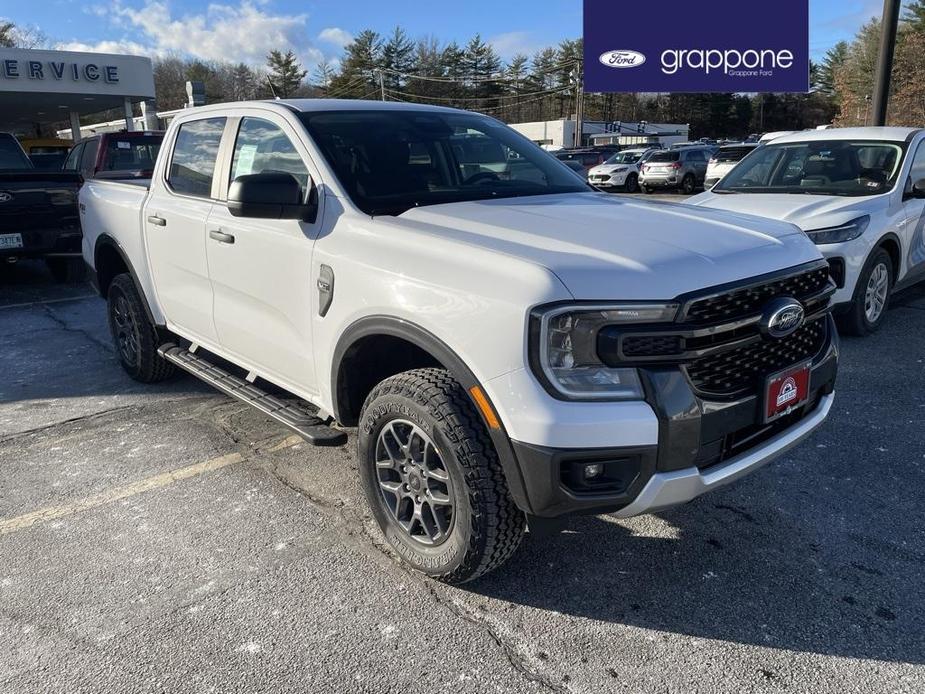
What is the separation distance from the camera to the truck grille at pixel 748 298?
2.42 m

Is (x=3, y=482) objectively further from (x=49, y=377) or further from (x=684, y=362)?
(x=684, y=362)

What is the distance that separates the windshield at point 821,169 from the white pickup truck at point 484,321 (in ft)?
12.6

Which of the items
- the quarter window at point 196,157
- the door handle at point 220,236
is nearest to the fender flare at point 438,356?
the door handle at point 220,236

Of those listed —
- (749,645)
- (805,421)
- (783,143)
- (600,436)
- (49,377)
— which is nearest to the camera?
(600,436)

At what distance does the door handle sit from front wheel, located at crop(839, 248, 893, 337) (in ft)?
16.2

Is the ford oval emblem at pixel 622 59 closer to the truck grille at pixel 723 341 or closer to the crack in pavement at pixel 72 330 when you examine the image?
the crack in pavement at pixel 72 330

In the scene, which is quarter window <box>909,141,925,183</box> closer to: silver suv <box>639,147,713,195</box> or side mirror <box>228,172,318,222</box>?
side mirror <box>228,172,318,222</box>

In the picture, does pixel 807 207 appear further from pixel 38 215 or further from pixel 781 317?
pixel 38 215

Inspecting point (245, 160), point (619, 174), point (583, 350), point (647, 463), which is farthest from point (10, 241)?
point (619, 174)

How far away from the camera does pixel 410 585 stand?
2.92 m

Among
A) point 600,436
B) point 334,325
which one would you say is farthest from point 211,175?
point 600,436

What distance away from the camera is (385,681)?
2.40 metres

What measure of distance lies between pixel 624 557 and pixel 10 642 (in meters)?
2.34

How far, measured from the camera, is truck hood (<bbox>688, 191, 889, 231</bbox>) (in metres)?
5.96
